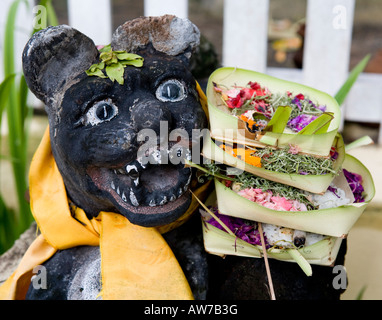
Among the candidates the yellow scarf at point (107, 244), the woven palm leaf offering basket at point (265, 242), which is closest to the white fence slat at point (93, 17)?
the yellow scarf at point (107, 244)

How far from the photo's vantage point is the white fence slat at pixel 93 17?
2.23 metres

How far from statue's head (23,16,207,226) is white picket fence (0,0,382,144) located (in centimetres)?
111

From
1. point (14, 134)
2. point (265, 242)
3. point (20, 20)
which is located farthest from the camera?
point (20, 20)

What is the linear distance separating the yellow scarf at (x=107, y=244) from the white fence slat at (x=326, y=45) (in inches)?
44.7

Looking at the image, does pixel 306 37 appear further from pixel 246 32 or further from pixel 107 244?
pixel 107 244

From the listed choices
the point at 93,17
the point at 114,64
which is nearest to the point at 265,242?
the point at 114,64

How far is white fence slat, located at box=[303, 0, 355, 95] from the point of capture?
2.05m

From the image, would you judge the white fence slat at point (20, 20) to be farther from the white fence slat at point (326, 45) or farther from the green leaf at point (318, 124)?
the green leaf at point (318, 124)

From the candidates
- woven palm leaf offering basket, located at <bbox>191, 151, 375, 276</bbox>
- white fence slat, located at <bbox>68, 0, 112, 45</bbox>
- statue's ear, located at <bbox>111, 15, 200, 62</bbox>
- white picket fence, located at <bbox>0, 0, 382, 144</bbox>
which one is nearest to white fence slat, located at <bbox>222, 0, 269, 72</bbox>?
white picket fence, located at <bbox>0, 0, 382, 144</bbox>

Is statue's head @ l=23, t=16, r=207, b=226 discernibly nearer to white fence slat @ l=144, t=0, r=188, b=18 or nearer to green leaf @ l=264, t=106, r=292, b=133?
green leaf @ l=264, t=106, r=292, b=133

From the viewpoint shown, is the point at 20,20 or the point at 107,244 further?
the point at 20,20

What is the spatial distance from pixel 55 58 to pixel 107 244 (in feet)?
1.26

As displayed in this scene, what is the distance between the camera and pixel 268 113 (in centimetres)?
108
